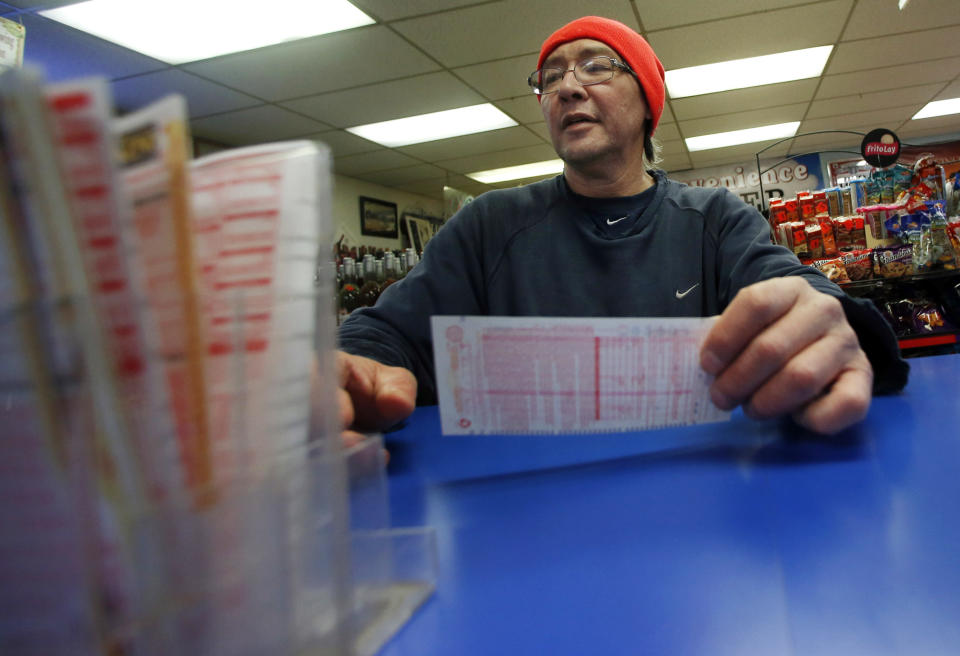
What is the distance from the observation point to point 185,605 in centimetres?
19

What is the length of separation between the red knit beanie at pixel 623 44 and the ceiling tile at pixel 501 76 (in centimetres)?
217

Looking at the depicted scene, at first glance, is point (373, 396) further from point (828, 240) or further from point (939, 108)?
point (939, 108)

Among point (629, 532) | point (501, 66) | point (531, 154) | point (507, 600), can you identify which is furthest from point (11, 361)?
point (531, 154)

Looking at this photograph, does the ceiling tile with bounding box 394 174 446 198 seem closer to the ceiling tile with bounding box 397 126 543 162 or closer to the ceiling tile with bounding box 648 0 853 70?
the ceiling tile with bounding box 397 126 543 162

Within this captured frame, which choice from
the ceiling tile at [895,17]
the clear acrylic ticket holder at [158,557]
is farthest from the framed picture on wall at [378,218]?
the clear acrylic ticket holder at [158,557]

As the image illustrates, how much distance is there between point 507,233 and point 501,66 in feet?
8.70

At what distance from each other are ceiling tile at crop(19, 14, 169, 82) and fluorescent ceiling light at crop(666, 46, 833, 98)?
10.4ft

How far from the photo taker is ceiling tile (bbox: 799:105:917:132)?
221 inches

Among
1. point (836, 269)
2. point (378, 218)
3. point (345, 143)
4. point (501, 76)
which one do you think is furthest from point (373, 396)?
point (378, 218)

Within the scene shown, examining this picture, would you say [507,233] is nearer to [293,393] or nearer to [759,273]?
[759,273]

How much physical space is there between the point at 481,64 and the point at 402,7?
2.74 feet

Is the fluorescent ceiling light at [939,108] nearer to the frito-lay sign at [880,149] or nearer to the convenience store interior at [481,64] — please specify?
the convenience store interior at [481,64]

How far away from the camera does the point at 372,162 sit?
5.67m

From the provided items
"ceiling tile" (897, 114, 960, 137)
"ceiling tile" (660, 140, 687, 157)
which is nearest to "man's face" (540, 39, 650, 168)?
"ceiling tile" (660, 140, 687, 157)
